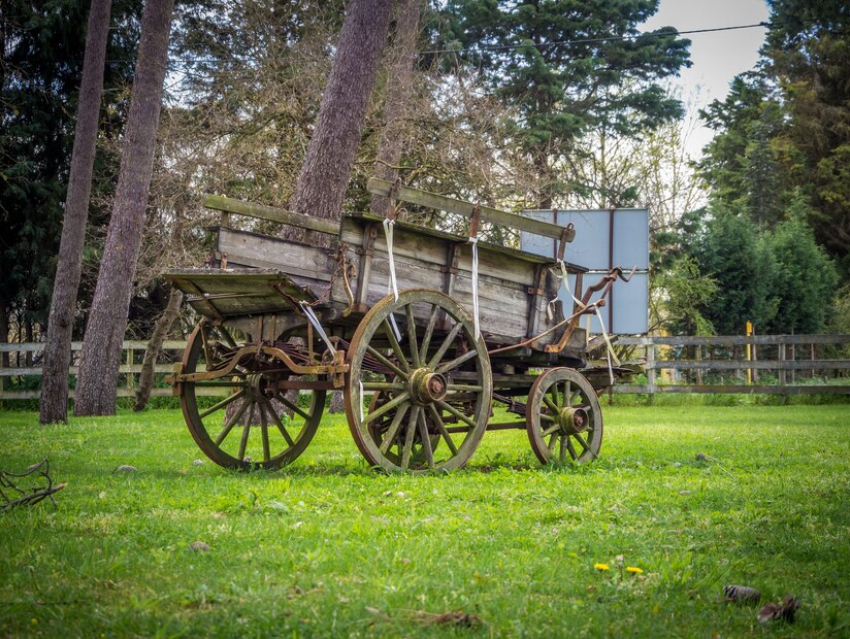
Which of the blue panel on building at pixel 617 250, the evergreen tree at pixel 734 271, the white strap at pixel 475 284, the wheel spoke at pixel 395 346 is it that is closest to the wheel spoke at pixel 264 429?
the wheel spoke at pixel 395 346

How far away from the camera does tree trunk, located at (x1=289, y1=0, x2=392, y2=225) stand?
11.7 meters

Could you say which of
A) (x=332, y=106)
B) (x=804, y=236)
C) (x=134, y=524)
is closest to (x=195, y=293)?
(x=134, y=524)

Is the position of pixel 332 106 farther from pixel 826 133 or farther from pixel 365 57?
pixel 826 133

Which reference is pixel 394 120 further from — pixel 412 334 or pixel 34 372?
pixel 412 334

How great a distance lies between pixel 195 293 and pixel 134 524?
8.74 ft

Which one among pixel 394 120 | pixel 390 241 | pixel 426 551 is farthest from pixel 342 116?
pixel 426 551

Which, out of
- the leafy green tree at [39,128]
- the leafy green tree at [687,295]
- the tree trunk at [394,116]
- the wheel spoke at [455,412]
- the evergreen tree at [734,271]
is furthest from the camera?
the evergreen tree at [734,271]

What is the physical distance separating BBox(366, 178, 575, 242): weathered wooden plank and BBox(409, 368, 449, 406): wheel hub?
1.24 m

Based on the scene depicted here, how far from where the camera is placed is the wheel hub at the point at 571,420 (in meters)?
7.77

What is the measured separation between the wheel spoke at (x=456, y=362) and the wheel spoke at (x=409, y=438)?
0.36m

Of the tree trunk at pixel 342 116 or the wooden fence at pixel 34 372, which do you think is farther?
the wooden fence at pixel 34 372

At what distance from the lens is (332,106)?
1184 cm

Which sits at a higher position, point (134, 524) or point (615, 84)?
point (615, 84)

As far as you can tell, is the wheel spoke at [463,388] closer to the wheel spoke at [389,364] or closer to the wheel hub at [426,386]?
the wheel hub at [426,386]
